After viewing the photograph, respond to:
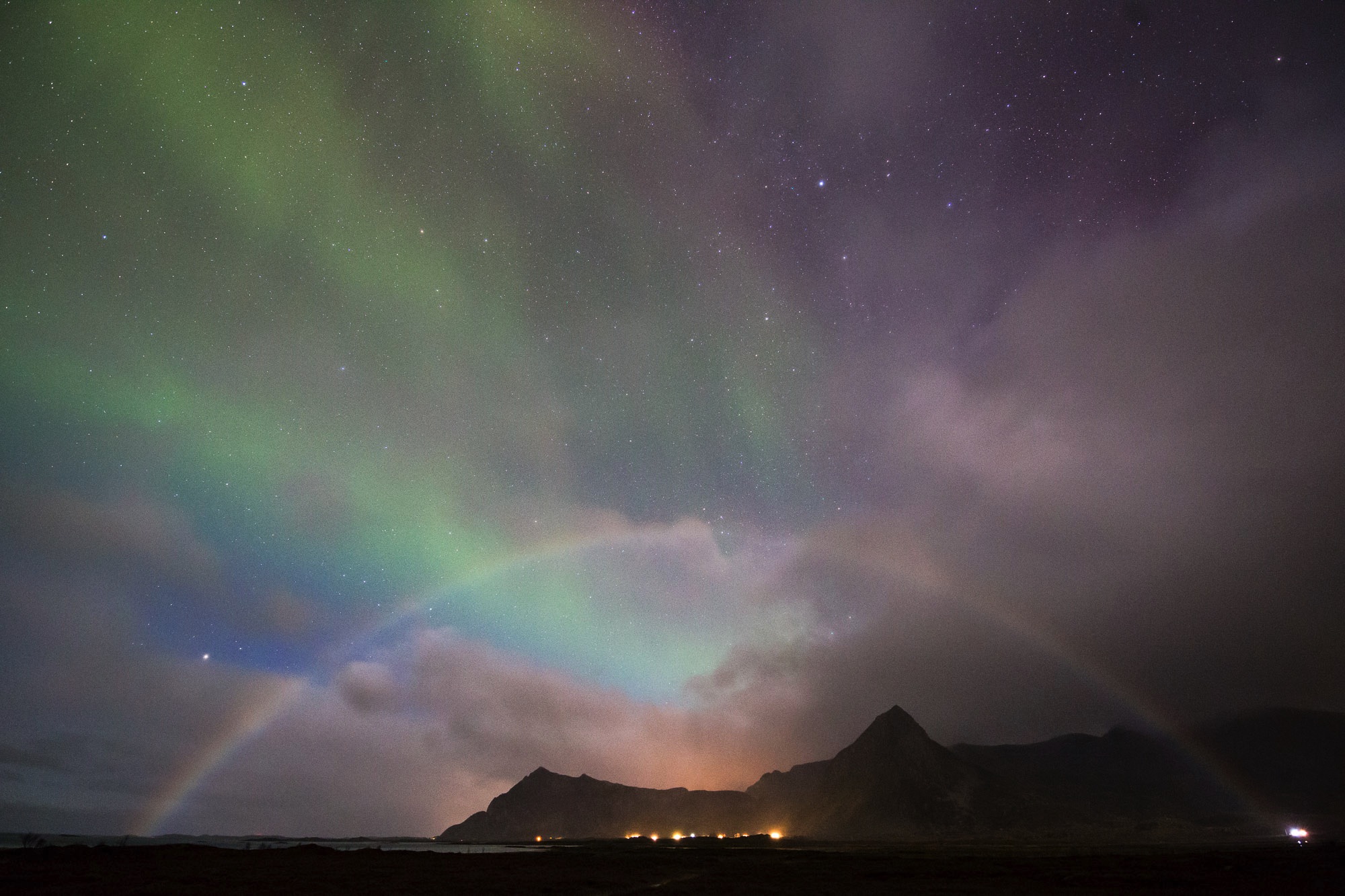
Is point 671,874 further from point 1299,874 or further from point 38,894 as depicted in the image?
point 1299,874

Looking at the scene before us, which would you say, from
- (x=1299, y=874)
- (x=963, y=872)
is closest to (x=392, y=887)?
(x=963, y=872)

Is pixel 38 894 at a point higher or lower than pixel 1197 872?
higher

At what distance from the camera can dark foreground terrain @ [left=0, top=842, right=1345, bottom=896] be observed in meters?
55.7

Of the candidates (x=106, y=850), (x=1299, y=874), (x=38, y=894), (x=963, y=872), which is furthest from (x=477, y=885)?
(x=1299, y=874)

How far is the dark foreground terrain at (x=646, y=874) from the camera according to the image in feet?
183

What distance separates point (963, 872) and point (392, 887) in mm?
54480

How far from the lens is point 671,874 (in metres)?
72.8

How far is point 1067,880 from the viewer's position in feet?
206

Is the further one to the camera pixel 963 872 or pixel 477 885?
pixel 963 872

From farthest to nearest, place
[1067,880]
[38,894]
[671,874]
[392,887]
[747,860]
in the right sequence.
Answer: [747,860] < [671,874] < [1067,880] < [392,887] < [38,894]

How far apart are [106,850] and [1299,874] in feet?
395

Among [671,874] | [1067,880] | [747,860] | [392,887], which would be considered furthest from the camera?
[747,860]

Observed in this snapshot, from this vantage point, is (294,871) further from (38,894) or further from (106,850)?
(106,850)

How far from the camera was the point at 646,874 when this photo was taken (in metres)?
74.4
